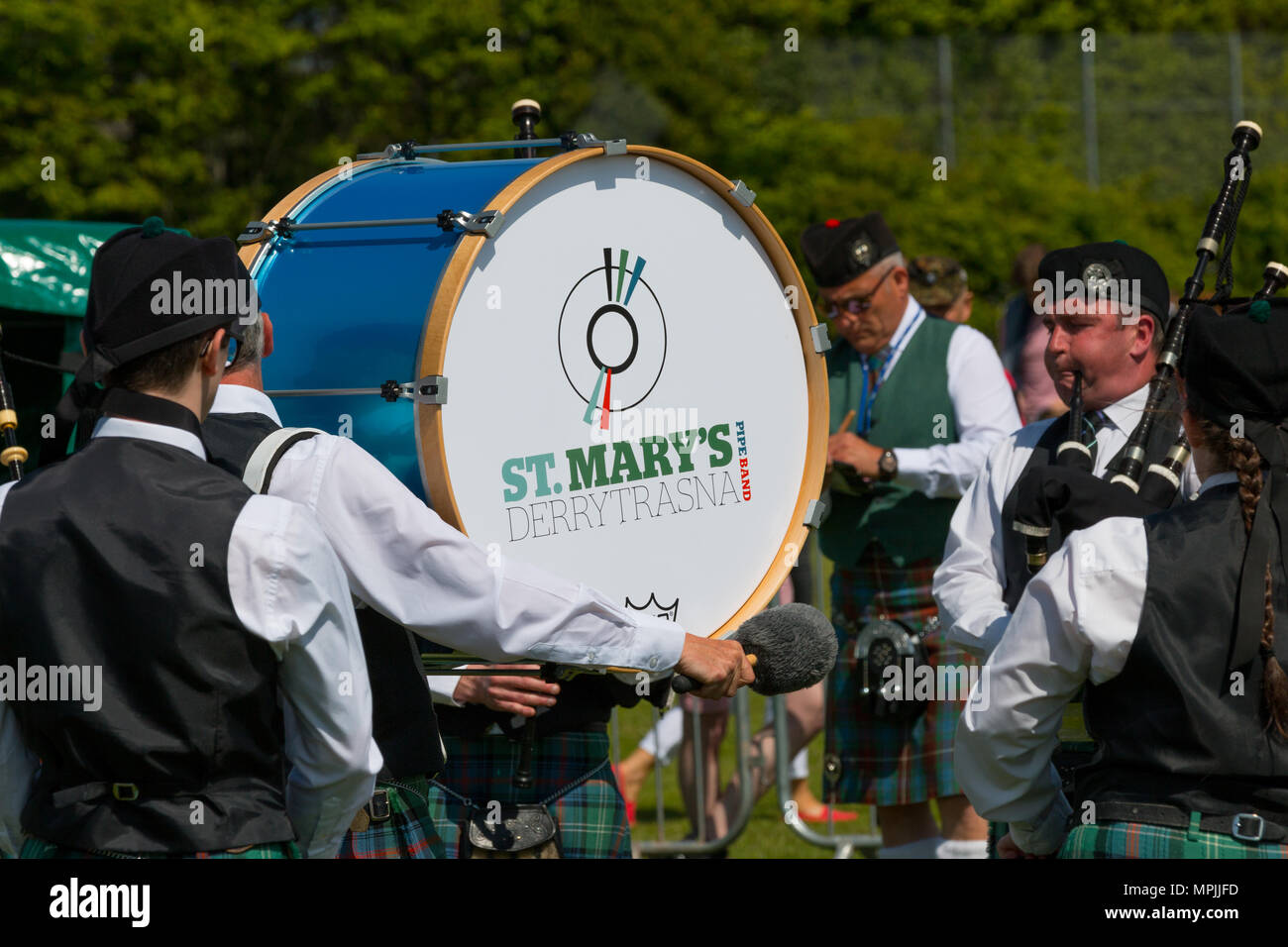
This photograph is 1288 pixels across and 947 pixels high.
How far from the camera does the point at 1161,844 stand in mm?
2375

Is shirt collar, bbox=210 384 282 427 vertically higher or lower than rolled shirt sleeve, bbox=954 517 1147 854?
higher

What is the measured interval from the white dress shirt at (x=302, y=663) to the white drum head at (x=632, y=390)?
0.45 meters

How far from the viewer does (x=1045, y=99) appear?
20859 mm

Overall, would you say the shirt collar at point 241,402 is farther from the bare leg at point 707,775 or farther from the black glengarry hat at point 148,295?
the bare leg at point 707,775

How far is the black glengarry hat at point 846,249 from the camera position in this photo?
16.4 feet

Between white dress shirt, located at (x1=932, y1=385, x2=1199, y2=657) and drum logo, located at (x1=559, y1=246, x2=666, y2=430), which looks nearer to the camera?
drum logo, located at (x1=559, y1=246, x2=666, y2=430)

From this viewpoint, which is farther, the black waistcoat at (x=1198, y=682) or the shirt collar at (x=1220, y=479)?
the shirt collar at (x=1220, y=479)

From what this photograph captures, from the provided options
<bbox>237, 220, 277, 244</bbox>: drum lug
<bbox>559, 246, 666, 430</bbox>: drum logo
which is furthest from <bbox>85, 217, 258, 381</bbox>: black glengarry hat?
<bbox>559, 246, 666, 430</bbox>: drum logo

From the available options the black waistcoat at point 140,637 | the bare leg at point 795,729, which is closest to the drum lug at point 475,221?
the black waistcoat at point 140,637

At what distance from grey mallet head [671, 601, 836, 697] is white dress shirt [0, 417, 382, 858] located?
86 centimetres

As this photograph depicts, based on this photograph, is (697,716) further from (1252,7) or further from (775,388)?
(1252,7)

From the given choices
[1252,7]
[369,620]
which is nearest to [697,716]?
[369,620]

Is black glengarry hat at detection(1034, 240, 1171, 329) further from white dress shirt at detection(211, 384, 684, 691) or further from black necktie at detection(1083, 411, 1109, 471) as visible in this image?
white dress shirt at detection(211, 384, 684, 691)

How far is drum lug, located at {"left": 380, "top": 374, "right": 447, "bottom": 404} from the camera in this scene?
8.62 ft
